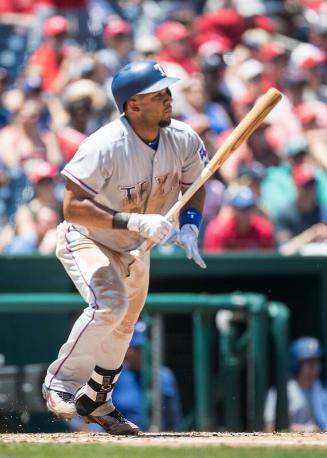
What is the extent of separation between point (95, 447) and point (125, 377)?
9.64ft

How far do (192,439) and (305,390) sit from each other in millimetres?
2973

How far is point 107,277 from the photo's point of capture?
6188 mm

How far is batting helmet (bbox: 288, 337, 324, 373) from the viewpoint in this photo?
8977 mm

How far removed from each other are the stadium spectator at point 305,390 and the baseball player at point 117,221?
100 inches

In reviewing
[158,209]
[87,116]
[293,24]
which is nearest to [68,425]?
[158,209]

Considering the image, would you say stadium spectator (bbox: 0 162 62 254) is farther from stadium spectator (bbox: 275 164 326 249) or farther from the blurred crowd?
stadium spectator (bbox: 275 164 326 249)

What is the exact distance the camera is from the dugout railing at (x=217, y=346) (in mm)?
8422

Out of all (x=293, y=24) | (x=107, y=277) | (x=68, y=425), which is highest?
(x=293, y=24)

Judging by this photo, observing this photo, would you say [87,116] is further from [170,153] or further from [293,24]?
[170,153]

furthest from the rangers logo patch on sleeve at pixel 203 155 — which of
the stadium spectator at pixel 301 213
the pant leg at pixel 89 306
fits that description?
the stadium spectator at pixel 301 213

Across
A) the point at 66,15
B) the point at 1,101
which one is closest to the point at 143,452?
the point at 1,101

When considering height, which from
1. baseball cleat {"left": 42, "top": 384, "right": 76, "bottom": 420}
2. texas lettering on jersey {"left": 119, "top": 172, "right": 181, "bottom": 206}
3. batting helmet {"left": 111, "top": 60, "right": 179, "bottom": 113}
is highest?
batting helmet {"left": 111, "top": 60, "right": 179, "bottom": 113}

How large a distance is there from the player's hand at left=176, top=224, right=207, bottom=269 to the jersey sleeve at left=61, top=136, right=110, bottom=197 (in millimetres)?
520

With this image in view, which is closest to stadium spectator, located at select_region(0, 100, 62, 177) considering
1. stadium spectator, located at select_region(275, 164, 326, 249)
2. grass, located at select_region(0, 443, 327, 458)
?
stadium spectator, located at select_region(275, 164, 326, 249)
